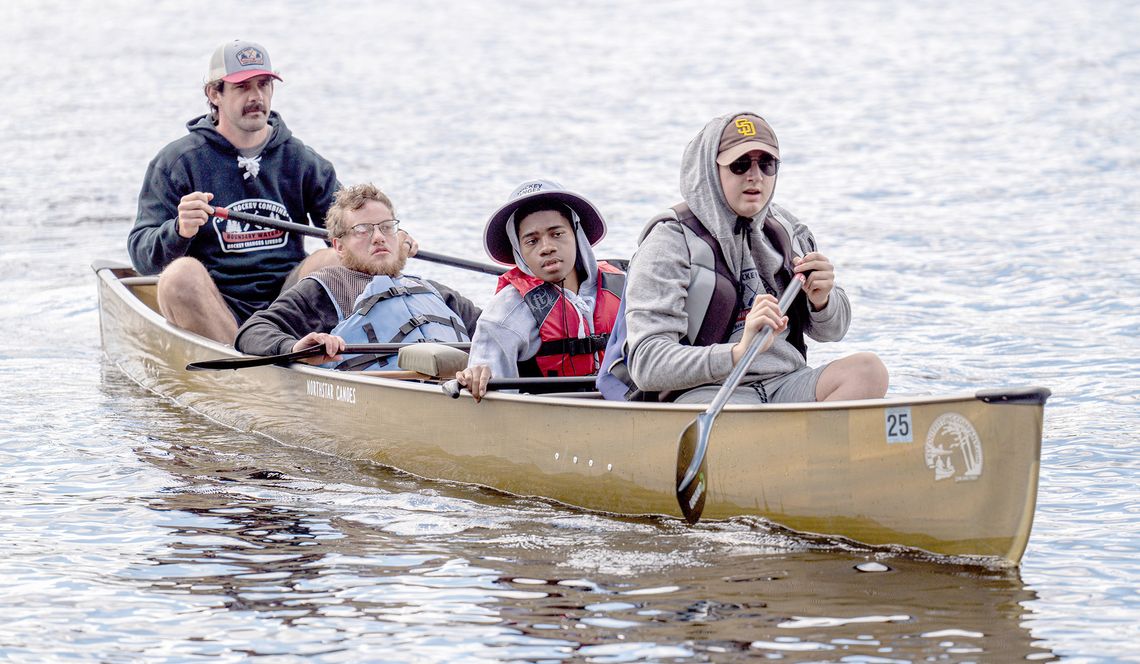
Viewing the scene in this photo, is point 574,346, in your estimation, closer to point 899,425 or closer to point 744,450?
point 744,450

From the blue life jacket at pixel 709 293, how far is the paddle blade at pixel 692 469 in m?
0.32

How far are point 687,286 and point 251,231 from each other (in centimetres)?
319

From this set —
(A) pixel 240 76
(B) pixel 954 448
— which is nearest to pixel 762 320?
(B) pixel 954 448

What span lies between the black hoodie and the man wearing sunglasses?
291 cm

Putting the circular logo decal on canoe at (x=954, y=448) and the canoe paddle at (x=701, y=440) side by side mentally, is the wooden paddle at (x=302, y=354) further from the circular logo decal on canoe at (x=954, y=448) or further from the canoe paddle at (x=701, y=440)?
the circular logo decal on canoe at (x=954, y=448)

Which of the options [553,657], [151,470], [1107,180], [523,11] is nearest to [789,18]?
[523,11]

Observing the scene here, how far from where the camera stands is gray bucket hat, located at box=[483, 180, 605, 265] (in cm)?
562

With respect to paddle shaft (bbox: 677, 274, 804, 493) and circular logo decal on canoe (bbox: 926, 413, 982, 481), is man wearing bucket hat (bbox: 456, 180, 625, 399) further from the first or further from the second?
circular logo decal on canoe (bbox: 926, 413, 982, 481)

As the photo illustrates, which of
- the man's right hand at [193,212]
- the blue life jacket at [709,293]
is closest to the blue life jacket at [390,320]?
the man's right hand at [193,212]

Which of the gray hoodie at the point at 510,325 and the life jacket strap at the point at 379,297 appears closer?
the gray hoodie at the point at 510,325

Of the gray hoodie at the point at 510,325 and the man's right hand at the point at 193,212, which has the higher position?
the man's right hand at the point at 193,212

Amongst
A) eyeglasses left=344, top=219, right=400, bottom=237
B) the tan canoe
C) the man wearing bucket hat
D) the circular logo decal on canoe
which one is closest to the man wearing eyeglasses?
eyeglasses left=344, top=219, right=400, bottom=237

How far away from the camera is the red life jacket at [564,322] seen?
5.81 m

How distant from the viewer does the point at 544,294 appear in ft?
19.1
